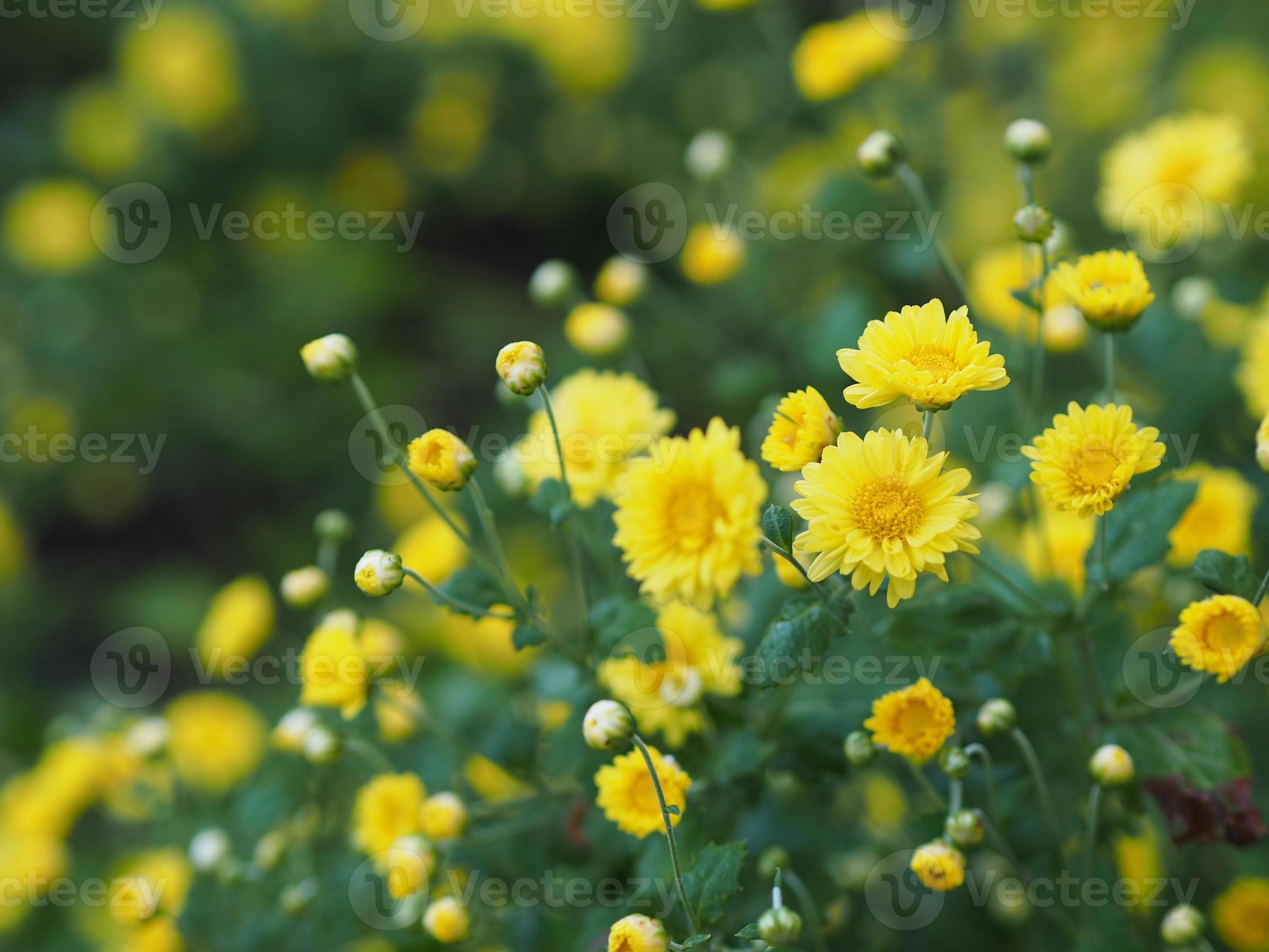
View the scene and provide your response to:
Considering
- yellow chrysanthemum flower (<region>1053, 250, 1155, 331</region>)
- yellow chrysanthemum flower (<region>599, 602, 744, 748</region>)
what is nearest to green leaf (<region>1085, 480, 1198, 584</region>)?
yellow chrysanthemum flower (<region>1053, 250, 1155, 331</region>)

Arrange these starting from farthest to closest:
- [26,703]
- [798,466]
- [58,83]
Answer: [58,83] < [26,703] < [798,466]

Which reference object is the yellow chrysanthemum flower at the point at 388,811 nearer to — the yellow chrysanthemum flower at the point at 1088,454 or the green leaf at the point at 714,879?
the green leaf at the point at 714,879

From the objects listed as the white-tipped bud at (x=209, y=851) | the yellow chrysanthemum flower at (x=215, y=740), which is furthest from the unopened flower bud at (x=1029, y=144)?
the yellow chrysanthemum flower at (x=215, y=740)

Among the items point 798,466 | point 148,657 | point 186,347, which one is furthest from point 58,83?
point 798,466

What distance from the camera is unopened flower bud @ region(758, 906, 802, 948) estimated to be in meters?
1.04

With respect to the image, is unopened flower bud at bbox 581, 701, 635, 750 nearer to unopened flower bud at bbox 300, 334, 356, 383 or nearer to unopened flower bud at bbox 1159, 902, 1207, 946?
unopened flower bud at bbox 300, 334, 356, 383

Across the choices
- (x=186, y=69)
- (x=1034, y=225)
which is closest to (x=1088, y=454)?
(x=1034, y=225)

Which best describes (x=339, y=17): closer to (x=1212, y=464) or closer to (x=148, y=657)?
(x=148, y=657)

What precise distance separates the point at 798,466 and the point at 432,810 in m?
0.62

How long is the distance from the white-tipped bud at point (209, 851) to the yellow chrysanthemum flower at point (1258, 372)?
1.57m

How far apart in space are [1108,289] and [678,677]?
2.09ft

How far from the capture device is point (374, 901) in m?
1.50

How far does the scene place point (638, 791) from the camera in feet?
3.84

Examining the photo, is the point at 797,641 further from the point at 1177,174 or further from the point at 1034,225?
the point at 1177,174
